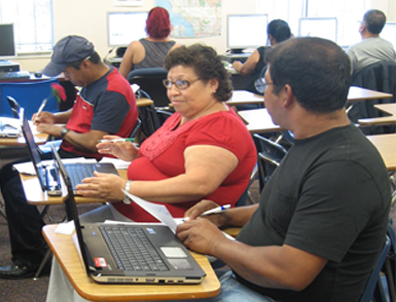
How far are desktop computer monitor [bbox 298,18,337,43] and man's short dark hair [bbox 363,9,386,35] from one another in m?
1.66

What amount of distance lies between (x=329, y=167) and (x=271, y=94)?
0.25 metres

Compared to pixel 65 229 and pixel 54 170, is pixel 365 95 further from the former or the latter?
pixel 65 229

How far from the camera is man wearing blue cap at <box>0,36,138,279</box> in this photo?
252 centimetres

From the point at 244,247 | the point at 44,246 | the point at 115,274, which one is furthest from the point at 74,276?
the point at 44,246

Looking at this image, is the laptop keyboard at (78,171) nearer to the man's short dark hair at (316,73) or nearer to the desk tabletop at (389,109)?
the man's short dark hair at (316,73)

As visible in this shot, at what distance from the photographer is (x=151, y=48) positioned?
452cm

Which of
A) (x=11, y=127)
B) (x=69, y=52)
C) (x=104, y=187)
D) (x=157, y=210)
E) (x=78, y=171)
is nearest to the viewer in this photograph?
(x=157, y=210)

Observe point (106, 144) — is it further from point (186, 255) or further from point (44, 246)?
point (186, 255)

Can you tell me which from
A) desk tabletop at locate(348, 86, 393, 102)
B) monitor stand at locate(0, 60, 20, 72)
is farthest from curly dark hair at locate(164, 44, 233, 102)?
monitor stand at locate(0, 60, 20, 72)

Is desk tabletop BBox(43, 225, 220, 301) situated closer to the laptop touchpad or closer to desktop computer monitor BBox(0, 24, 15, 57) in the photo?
the laptop touchpad

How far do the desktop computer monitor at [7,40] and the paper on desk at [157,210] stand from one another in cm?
438

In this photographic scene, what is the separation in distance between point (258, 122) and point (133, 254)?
2.08 m

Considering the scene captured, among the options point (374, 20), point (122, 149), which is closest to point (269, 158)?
point (122, 149)

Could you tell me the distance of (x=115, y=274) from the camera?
1144 mm
